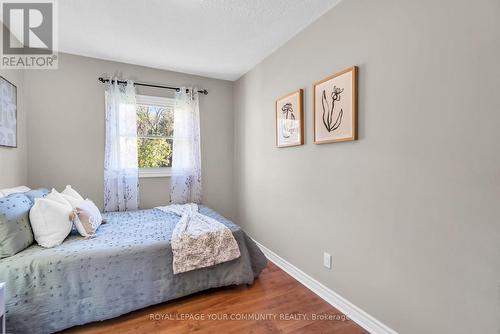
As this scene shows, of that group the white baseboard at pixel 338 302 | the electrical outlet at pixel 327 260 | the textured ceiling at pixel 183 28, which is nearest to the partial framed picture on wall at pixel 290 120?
the textured ceiling at pixel 183 28

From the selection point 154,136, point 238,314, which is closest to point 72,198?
point 154,136

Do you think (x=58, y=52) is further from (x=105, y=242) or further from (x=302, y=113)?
(x=302, y=113)

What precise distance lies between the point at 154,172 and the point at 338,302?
8.89ft

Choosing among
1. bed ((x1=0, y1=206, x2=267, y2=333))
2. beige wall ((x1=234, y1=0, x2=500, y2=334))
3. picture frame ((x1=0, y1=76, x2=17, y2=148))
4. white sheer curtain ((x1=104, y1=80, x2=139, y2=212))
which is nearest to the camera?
beige wall ((x1=234, y1=0, x2=500, y2=334))

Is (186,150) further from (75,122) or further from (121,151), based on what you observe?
(75,122)

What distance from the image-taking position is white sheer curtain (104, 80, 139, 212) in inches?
119

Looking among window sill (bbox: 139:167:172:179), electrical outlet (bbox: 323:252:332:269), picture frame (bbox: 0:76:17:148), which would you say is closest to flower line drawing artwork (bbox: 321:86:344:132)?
electrical outlet (bbox: 323:252:332:269)

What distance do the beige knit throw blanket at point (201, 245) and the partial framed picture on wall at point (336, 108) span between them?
120 cm

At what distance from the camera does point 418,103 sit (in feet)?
4.66

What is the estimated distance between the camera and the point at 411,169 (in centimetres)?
146

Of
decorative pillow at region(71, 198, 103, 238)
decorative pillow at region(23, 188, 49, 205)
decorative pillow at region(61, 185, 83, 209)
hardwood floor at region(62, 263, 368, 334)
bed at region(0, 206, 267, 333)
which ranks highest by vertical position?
decorative pillow at region(23, 188, 49, 205)

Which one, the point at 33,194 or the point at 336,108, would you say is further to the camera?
the point at 33,194

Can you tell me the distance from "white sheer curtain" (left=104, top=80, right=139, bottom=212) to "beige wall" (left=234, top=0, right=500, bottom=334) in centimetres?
215

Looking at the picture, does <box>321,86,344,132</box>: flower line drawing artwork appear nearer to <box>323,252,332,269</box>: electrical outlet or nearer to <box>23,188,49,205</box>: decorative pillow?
<box>323,252,332,269</box>: electrical outlet
